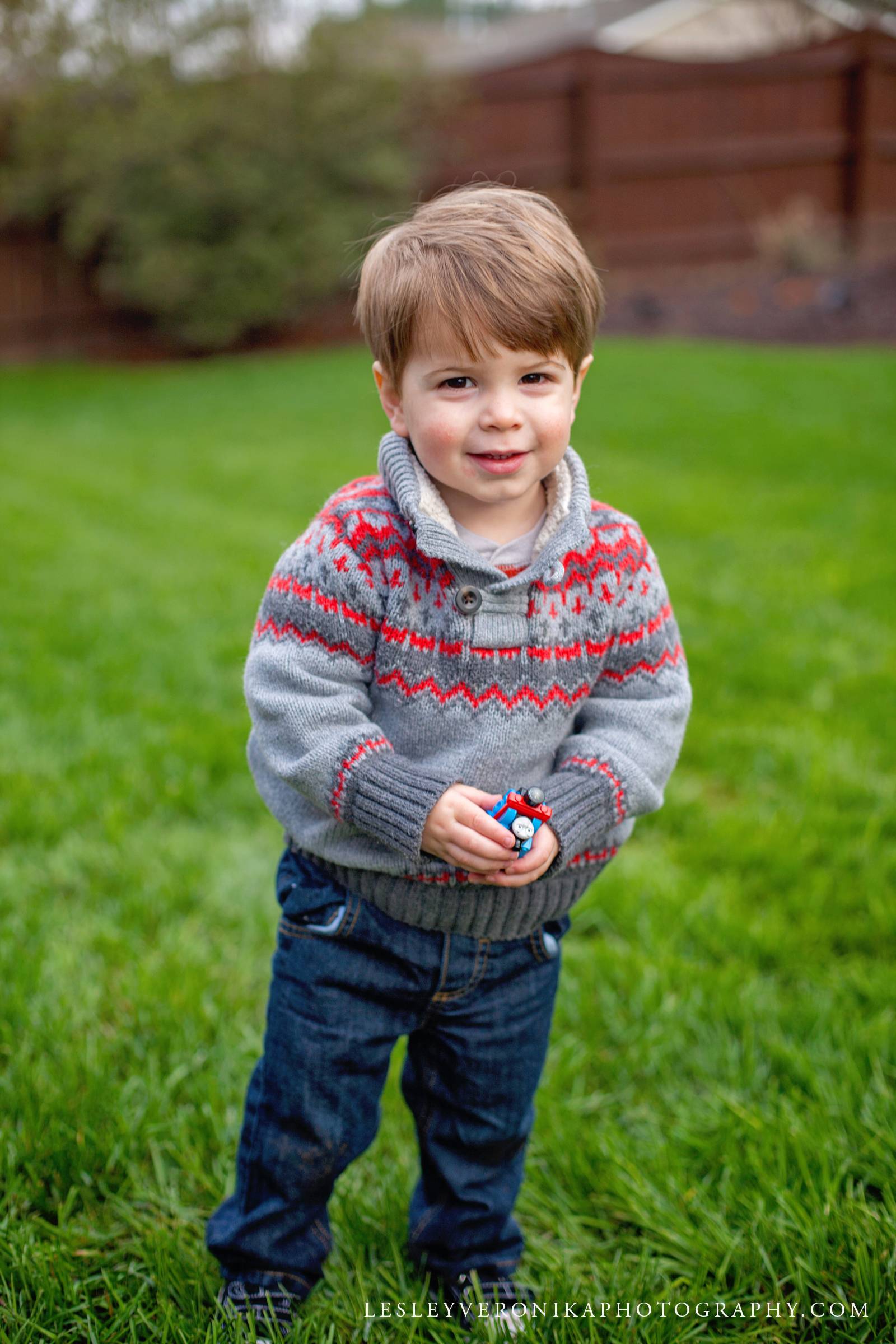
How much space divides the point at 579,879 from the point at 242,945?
3.54 ft

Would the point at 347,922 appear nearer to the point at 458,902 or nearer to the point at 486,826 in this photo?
the point at 458,902

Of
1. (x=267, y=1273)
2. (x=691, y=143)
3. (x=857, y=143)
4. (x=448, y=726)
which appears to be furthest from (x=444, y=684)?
(x=857, y=143)

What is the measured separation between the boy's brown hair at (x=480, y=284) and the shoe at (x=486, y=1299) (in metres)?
1.25

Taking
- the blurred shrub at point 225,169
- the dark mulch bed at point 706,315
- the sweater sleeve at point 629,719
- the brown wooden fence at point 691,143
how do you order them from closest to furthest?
the sweater sleeve at point 629,719
the dark mulch bed at point 706,315
the blurred shrub at point 225,169
the brown wooden fence at point 691,143

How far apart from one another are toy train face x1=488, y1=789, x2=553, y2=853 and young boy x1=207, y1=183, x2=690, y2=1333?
0.05 feet

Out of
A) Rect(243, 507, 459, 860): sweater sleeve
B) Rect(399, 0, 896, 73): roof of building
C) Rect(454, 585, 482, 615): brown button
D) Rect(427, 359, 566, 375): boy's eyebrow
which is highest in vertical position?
Rect(399, 0, 896, 73): roof of building

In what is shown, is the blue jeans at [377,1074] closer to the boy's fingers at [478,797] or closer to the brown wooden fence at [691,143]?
the boy's fingers at [478,797]

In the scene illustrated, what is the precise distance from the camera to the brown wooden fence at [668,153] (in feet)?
46.1

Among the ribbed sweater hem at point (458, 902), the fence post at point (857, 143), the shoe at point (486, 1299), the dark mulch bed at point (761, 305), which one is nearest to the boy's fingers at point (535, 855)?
the ribbed sweater hem at point (458, 902)

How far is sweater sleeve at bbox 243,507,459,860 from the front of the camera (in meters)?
1.37

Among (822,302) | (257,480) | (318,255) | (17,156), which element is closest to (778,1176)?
(257,480)

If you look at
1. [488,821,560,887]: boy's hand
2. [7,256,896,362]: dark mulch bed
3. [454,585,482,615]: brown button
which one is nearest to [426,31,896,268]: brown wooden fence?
[7,256,896,362]: dark mulch bed

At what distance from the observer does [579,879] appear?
5.13 feet

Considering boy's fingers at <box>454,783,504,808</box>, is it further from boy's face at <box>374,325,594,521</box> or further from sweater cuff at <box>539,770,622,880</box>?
boy's face at <box>374,325,594,521</box>
